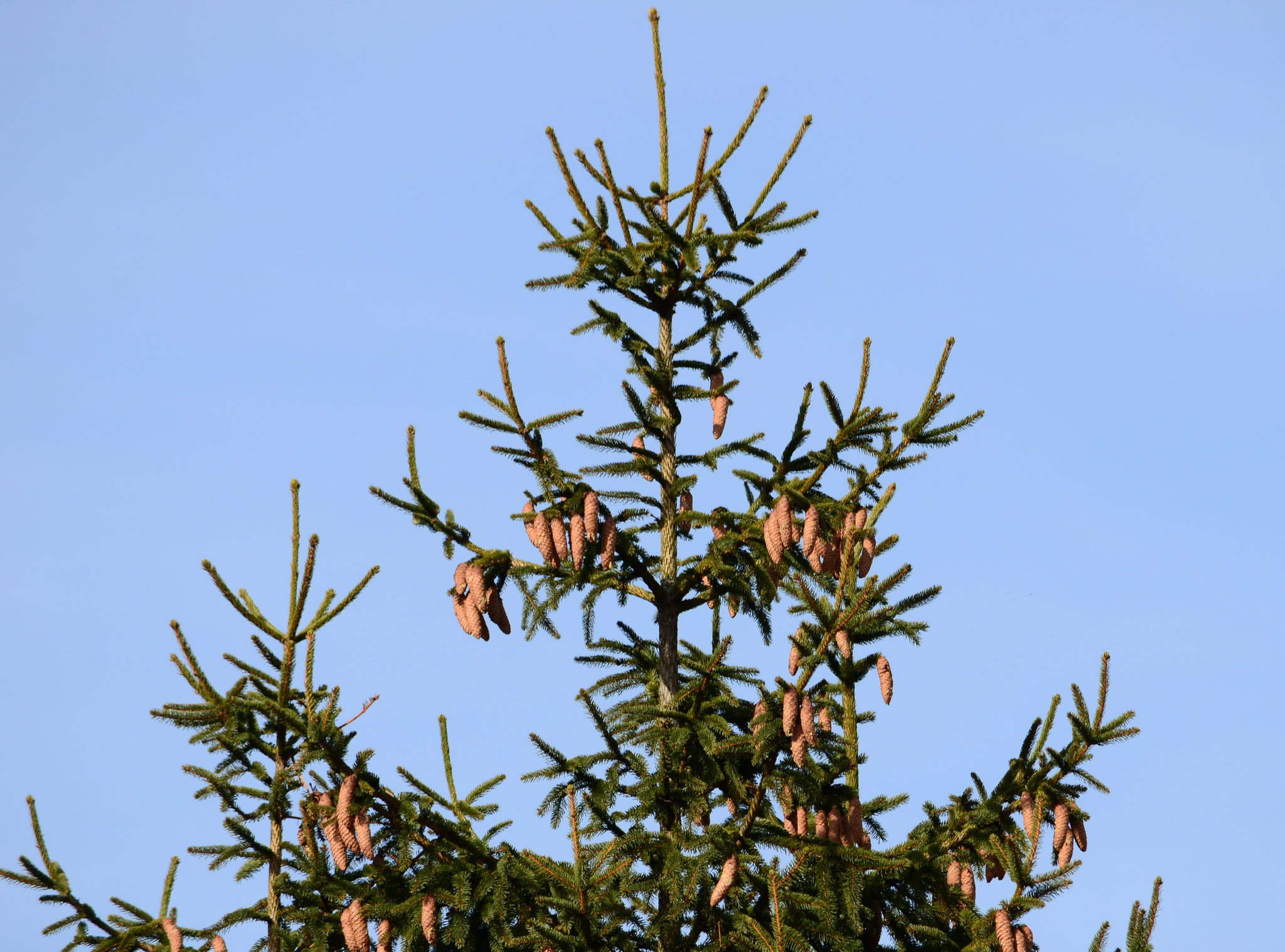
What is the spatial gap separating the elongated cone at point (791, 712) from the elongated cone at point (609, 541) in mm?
Result: 2170

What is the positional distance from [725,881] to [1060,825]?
1.98 meters

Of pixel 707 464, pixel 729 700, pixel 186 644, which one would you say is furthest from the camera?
pixel 707 464

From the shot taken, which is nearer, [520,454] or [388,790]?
[388,790]

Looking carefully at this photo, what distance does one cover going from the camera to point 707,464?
33.5 ft

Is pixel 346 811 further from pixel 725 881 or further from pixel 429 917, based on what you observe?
pixel 725 881

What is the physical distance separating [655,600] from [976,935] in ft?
11.3

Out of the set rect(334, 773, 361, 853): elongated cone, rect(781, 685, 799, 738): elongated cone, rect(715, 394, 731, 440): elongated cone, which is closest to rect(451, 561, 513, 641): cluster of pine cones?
rect(334, 773, 361, 853): elongated cone

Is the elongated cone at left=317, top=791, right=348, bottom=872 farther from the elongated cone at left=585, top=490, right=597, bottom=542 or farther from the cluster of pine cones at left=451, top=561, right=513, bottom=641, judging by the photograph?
the elongated cone at left=585, top=490, right=597, bottom=542

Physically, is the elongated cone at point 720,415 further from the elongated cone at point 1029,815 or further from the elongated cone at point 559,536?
the elongated cone at point 1029,815

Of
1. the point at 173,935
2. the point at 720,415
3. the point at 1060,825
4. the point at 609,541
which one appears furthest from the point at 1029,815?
the point at 173,935

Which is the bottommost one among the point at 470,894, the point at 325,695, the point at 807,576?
the point at 470,894

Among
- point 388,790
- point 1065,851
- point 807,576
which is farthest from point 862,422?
point 388,790

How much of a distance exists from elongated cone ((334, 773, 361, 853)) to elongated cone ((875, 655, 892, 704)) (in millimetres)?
2965

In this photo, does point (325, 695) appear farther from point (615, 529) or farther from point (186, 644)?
point (615, 529)
